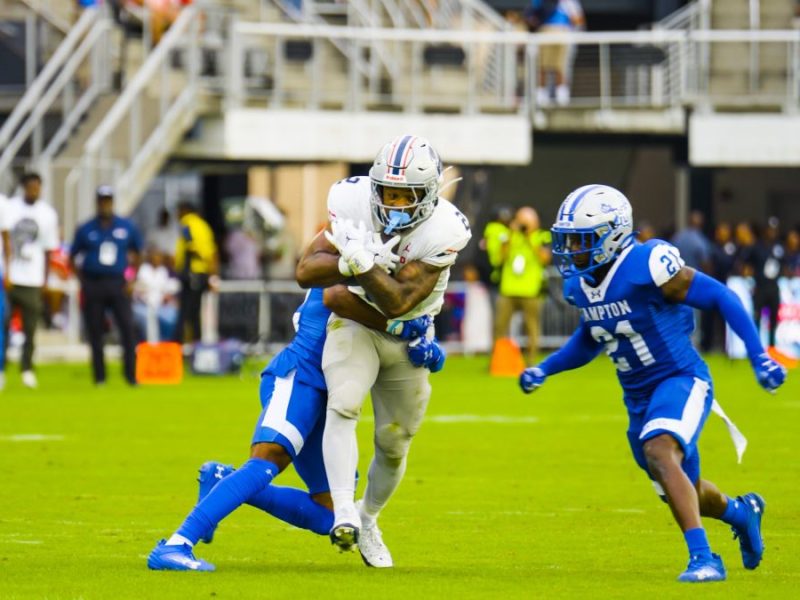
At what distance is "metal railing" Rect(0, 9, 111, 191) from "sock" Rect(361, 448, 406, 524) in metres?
18.0

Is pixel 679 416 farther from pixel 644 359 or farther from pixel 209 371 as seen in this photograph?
pixel 209 371

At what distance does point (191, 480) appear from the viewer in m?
12.4

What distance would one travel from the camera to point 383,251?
7.96 metres

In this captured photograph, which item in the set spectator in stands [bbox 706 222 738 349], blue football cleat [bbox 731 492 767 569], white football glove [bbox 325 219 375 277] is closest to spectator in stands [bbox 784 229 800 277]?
spectator in stands [bbox 706 222 738 349]

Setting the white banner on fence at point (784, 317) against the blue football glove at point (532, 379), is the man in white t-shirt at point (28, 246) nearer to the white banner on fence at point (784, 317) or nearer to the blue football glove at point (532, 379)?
the white banner on fence at point (784, 317)

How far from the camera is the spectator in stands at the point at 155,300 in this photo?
2708 cm

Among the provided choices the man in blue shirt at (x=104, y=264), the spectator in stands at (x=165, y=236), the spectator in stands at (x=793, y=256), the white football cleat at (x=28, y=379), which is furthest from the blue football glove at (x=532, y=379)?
the spectator in stands at (x=165, y=236)

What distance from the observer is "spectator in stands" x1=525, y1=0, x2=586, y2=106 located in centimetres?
2981

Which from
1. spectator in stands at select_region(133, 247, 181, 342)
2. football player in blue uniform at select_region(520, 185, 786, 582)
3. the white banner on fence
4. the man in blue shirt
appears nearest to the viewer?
football player in blue uniform at select_region(520, 185, 786, 582)

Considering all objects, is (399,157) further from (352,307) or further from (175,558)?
(175,558)

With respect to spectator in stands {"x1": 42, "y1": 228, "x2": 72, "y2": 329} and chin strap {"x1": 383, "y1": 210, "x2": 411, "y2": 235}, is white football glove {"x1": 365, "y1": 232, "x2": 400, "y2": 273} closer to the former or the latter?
chin strap {"x1": 383, "y1": 210, "x2": 411, "y2": 235}

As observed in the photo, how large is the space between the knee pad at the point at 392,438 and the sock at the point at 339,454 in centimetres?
33

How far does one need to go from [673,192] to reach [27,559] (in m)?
33.4

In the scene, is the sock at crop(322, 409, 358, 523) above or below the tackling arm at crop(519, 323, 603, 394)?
below
